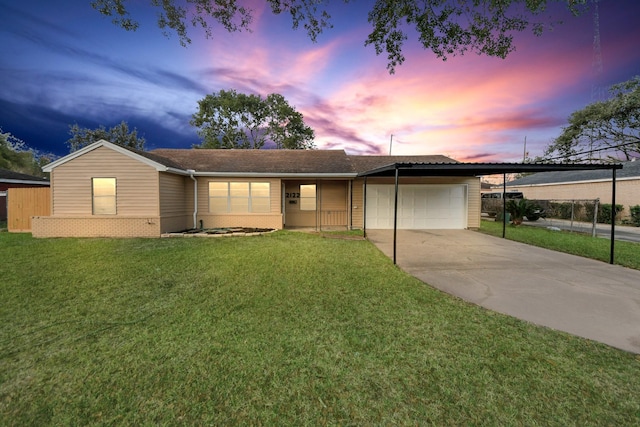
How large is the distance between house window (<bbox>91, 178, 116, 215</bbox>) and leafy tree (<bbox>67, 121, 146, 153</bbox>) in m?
27.2

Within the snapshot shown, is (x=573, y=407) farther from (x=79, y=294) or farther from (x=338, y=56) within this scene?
(x=338, y=56)

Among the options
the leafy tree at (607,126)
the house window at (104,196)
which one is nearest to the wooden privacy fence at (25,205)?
the house window at (104,196)

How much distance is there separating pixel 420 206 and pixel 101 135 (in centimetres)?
3976

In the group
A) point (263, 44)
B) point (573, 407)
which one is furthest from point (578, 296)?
point (263, 44)

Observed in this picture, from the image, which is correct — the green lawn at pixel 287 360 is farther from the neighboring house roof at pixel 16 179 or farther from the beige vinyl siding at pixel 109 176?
the neighboring house roof at pixel 16 179

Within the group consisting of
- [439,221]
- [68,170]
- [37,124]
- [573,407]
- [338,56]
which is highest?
[37,124]

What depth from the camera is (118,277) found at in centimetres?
544

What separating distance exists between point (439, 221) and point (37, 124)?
70726 millimetres

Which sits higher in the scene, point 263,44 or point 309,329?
point 263,44

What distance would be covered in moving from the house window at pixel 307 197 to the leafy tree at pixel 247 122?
17779 mm

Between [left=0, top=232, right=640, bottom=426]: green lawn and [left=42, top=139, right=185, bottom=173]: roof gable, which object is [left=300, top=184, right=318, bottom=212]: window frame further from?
[left=0, top=232, right=640, bottom=426]: green lawn

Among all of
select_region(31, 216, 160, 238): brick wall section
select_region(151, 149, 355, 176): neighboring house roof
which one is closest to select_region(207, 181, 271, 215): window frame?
select_region(151, 149, 355, 176): neighboring house roof

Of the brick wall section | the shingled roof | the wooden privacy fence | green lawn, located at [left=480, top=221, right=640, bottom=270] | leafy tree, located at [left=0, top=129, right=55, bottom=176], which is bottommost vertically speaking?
green lawn, located at [left=480, top=221, right=640, bottom=270]

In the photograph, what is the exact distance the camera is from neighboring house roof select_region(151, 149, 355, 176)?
1209 cm
